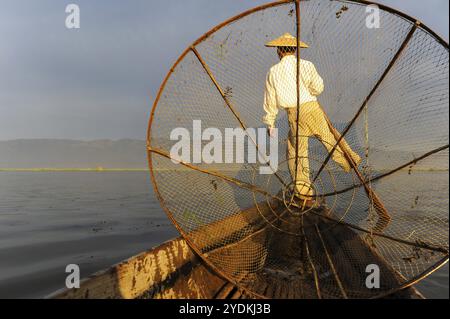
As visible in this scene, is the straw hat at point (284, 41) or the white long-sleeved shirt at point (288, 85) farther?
the white long-sleeved shirt at point (288, 85)

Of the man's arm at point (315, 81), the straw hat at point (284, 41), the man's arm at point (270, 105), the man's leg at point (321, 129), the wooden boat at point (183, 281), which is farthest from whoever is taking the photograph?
the man's arm at point (270, 105)

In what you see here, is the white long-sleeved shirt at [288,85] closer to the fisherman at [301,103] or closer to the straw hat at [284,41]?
the fisherman at [301,103]

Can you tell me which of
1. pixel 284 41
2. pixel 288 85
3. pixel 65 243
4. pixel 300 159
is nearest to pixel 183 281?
pixel 300 159

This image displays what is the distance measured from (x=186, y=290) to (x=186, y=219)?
0.98m

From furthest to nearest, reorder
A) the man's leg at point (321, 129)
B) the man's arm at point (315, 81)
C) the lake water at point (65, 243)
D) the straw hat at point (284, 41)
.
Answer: the man's leg at point (321, 129) < the lake water at point (65, 243) < the man's arm at point (315, 81) < the straw hat at point (284, 41)

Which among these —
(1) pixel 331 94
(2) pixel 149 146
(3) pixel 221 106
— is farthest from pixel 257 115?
(2) pixel 149 146

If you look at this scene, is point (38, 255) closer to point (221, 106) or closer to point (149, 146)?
point (149, 146)

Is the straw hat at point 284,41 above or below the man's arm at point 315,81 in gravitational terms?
above

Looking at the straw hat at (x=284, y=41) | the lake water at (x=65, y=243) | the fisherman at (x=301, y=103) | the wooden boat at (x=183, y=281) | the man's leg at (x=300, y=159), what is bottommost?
the lake water at (x=65, y=243)

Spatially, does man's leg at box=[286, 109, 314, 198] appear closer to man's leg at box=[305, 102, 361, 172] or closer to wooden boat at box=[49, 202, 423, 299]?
man's leg at box=[305, 102, 361, 172]

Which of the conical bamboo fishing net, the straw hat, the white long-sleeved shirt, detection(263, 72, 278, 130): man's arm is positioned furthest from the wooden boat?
the straw hat

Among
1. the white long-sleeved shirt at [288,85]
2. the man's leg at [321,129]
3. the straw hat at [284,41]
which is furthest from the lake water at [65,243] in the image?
the straw hat at [284,41]

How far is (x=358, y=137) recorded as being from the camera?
401cm

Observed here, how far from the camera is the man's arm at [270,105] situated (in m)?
4.41
